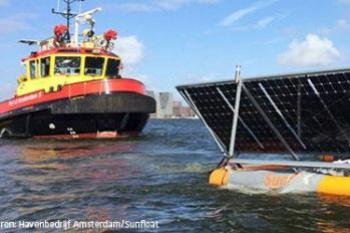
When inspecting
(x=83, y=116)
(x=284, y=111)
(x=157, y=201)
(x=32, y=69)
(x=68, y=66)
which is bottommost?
(x=157, y=201)

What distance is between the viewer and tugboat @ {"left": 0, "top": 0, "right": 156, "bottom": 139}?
29.1 m

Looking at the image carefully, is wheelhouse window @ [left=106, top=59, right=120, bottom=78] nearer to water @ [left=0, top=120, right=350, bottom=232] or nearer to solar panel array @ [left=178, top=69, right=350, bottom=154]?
water @ [left=0, top=120, right=350, bottom=232]

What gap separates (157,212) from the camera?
9.44 meters

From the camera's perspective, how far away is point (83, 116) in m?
29.8

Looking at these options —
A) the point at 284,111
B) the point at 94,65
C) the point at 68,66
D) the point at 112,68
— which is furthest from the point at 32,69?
the point at 284,111

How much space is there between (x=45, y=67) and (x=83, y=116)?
420 centimetres

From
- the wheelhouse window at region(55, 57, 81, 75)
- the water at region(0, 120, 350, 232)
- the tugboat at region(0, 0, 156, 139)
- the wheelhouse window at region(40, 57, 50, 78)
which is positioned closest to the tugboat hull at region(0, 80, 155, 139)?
the tugboat at region(0, 0, 156, 139)

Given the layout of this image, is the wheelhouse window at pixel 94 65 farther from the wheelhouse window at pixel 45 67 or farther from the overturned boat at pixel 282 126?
the overturned boat at pixel 282 126

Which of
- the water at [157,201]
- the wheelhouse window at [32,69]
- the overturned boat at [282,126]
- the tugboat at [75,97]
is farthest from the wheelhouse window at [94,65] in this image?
the overturned boat at [282,126]

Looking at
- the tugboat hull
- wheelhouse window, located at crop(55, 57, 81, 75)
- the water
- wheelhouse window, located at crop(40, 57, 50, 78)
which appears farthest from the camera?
wheelhouse window, located at crop(40, 57, 50, 78)

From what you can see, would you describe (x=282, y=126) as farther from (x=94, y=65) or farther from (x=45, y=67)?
(x=45, y=67)

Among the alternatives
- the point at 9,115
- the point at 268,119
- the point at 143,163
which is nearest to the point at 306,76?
the point at 268,119

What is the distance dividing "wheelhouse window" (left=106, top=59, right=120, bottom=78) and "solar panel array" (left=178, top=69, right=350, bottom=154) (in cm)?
1985

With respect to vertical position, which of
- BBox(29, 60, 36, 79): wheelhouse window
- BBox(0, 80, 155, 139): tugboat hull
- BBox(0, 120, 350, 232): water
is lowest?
BBox(0, 120, 350, 232): water
